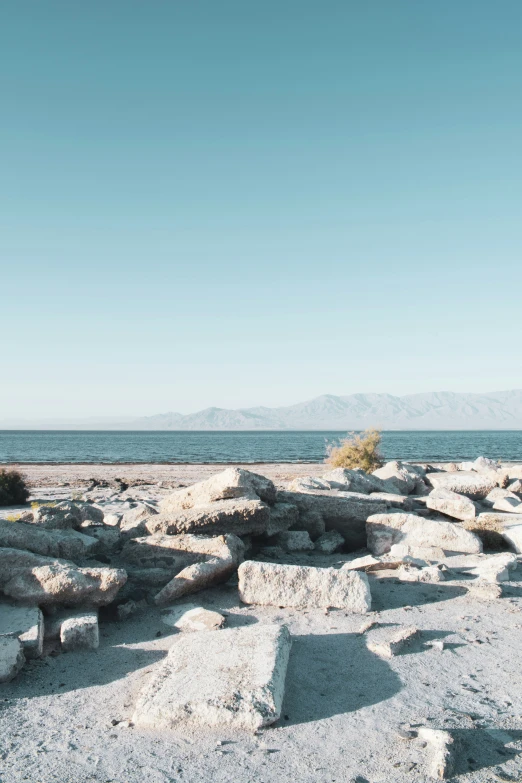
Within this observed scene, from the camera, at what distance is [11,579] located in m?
6.74

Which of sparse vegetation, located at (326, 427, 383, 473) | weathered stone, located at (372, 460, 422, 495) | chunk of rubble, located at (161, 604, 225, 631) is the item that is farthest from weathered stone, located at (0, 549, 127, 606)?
sparse vegetation, located at (326, 427, 383, 473)

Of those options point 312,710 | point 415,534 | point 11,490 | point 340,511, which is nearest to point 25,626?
point 312,710

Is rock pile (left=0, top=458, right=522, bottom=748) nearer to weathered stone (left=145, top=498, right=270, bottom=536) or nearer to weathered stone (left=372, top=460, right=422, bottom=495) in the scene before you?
weathered stone (left=145, top=498, right=270, bottom=536)

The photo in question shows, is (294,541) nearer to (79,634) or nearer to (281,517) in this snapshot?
(281,517)

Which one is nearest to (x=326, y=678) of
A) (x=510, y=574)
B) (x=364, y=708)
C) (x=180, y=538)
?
(x=364, y=708)

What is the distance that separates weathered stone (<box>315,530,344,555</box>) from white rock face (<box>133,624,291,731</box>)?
4.70m

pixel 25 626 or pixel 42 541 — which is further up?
pixel 42 541

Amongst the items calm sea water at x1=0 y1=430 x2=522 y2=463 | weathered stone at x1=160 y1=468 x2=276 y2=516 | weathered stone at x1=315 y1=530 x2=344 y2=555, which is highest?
weathered stone at x1=160 y1=468 x2=276 y2=516

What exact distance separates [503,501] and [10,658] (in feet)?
35.0

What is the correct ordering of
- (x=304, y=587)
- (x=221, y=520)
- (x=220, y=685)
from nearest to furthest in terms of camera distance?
(x=220, y=685)
(x=304, y=587)
(x=221, y=520)

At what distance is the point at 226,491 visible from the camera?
9.80m

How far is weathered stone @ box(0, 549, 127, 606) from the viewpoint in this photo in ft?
21.7

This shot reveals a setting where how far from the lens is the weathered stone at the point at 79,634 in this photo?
6066 mm

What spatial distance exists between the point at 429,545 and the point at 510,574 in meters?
1.47
